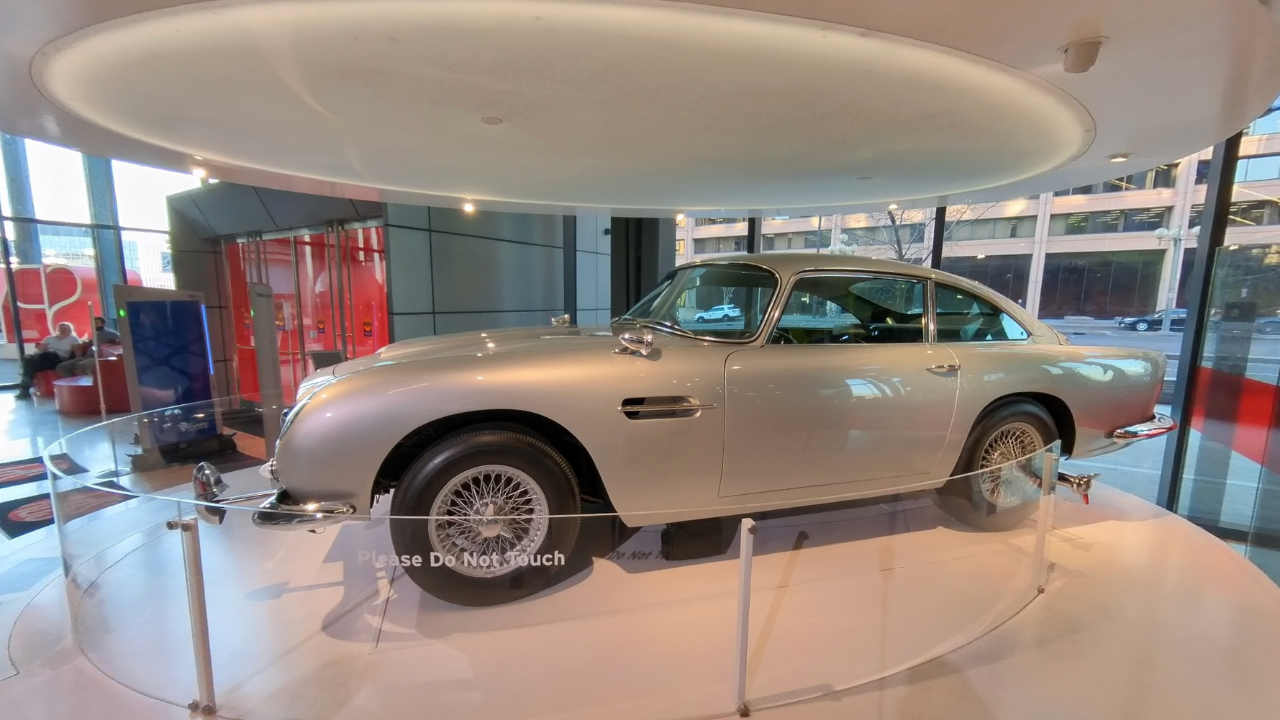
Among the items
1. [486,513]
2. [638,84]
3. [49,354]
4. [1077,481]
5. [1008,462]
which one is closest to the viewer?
[486,513]

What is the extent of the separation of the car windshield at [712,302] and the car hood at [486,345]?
0.41 metres

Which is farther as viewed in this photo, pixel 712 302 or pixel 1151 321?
pixel 1151 321

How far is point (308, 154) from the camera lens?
395 cm

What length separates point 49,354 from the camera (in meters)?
9.29

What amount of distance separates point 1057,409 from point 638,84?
343 centimetres

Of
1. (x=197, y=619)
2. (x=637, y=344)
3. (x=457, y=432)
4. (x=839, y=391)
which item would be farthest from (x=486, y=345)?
(x=839, y=391)

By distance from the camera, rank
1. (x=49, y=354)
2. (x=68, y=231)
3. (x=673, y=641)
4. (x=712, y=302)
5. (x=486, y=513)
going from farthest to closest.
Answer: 1. (x=68, y=231)
2. (x=49, y=354)
3. (x=712, y=302)
4. (x=486, y=513)
5. (x=673, y=641)

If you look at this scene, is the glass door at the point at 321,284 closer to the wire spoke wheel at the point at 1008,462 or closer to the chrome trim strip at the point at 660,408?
the chrome trim strip at the point at 660,408

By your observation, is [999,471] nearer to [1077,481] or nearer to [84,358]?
[1077,481]

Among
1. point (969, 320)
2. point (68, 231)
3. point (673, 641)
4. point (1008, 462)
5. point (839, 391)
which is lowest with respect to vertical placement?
point (673, 641)

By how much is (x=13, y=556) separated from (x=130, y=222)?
10.7 m

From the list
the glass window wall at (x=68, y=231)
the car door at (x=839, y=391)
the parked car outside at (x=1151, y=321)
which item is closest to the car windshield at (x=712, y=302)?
the car door at (x=839, y=391)

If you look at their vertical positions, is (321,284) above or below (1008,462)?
above

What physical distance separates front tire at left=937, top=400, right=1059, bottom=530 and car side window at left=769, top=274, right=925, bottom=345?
2.50 feet
